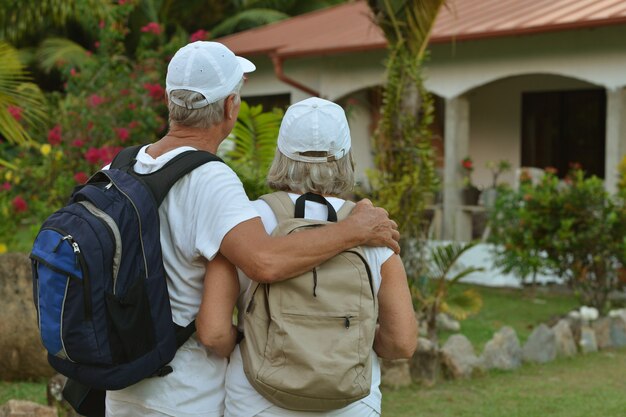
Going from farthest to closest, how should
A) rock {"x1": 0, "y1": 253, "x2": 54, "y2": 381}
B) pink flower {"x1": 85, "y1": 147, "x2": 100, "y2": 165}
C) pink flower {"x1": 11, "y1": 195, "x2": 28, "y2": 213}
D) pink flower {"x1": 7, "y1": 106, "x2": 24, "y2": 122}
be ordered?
pink flower {"x1": 11, "y1": 195, "x2": 28, "y2": 213}, pink flower {"x1": 85, "y1": 147, "x2": 100, "y2": 165}, pink flower {"x1": 7, "y1": 106, "x2": 24, "y2": 122}, rock {"x1": 0, "y1": 253, "x2": 54, "y2": 381}

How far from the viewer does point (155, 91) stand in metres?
9.92

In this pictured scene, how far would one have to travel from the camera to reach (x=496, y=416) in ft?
19.5

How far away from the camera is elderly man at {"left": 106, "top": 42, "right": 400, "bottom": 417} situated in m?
2.48

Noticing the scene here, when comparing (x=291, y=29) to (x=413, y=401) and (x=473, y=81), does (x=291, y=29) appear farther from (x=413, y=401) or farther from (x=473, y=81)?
(x=413, y=401)

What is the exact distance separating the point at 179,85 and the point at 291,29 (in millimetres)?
15394

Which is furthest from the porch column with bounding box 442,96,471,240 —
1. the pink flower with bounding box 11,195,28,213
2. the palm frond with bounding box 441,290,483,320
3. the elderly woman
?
the elderly woman

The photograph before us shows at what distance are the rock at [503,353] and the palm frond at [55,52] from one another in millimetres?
15658

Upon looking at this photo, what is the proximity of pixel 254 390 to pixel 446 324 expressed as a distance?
22.2 ft

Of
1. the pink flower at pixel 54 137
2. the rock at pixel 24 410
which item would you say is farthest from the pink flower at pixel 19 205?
the rock at pixel 24 410

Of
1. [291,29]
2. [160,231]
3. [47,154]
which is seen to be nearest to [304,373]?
[160,231]

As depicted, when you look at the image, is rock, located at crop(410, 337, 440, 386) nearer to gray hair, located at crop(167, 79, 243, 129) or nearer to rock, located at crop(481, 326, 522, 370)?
rock, located at crop(481, 326, 522, 370)

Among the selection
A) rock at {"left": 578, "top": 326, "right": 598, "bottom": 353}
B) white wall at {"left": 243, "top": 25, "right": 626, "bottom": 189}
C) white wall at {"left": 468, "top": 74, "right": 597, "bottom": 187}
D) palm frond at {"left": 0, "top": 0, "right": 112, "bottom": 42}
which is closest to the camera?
rock at {"left": 578, "top": 326, "right": 598, "bottom": 353}

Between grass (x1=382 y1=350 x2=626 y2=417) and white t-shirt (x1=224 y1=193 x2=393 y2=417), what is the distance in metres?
3.40

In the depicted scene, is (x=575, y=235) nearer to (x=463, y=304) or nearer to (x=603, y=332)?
(x=603, y=332)
